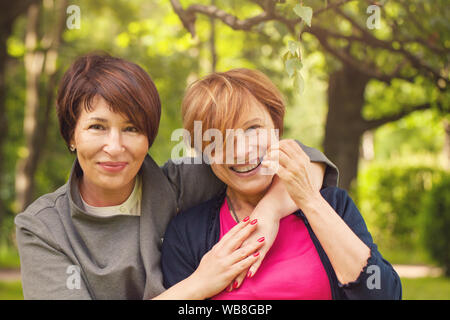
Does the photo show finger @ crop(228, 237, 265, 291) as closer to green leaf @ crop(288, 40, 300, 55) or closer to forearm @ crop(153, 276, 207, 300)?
forearm @ crop(153, 276, 207, 300)

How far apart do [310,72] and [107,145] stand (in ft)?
20.6

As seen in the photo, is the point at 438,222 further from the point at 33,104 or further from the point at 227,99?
the point at 227,99

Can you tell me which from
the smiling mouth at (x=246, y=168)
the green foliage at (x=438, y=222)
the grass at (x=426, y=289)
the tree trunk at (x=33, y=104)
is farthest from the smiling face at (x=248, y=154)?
the green foliage at (x=438, y=222)

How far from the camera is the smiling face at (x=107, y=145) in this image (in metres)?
2.24

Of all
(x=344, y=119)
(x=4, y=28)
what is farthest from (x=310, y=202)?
(x=4, y=28)

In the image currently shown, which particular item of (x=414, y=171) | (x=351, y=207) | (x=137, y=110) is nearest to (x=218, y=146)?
(x=137, y=110)

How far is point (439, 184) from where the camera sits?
9.30 metres

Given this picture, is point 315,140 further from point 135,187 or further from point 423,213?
point 135,187

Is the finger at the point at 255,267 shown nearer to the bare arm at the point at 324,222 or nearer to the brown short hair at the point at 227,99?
the bare arm at the point at 324,222

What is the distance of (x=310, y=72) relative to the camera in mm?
8117

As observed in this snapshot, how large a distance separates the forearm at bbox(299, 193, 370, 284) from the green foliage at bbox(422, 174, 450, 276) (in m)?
7.63

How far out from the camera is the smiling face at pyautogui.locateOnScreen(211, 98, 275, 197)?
2.33 m

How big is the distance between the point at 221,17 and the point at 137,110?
1189mm

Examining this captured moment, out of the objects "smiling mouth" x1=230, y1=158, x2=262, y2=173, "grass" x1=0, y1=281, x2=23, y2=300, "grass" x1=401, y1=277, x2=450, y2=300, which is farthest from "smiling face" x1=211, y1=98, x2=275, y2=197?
"grass" x1=0, y1=281, x2=23, y2=300
